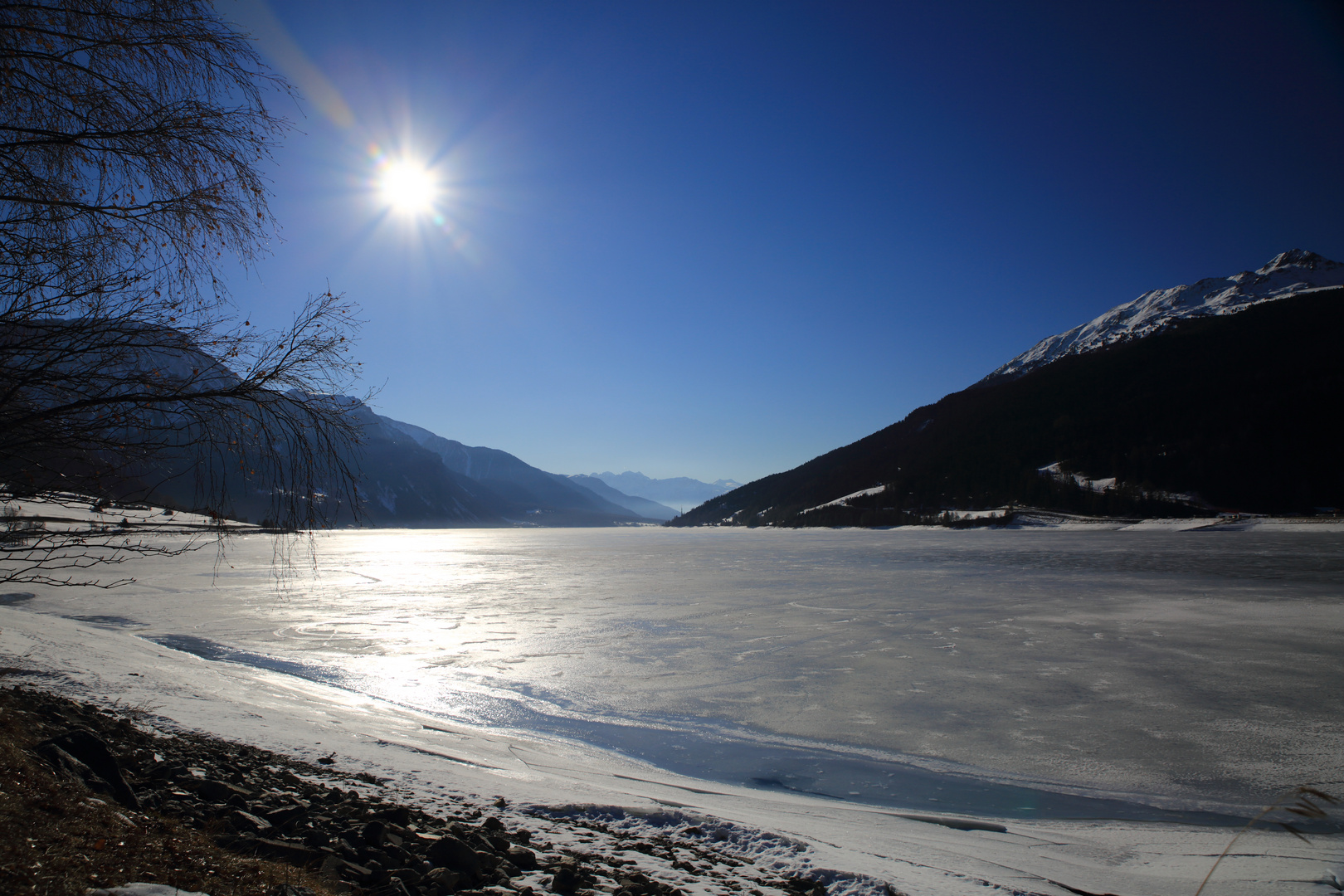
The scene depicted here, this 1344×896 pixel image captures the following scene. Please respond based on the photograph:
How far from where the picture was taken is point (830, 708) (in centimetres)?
831

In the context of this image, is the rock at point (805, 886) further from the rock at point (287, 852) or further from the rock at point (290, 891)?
the rock at point (287, 852)

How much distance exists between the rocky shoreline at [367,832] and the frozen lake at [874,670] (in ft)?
7.68

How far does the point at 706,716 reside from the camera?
26.4 ft

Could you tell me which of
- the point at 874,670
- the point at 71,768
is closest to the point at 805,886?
the point at 71,768

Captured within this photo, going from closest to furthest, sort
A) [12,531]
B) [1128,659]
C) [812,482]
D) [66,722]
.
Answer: [12,531] → [66,722] → [1128,659] → [812,482]

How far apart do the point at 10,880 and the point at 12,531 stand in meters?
2.71

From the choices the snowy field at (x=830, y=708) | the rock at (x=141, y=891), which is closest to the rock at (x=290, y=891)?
the rock at (x=141, y=891)

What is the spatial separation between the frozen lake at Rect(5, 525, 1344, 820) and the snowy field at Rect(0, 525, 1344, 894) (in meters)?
0.05

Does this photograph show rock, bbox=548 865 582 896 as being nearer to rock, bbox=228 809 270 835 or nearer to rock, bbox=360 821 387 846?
rock, bbox=360 821 387 846

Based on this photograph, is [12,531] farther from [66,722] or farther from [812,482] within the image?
[812,482]

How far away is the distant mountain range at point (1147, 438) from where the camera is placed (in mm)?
95125

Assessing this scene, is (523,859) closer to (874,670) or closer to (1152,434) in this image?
(874,670)

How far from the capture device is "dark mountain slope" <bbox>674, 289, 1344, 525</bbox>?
9538 cm

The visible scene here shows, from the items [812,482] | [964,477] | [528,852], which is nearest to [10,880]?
[528,852]
